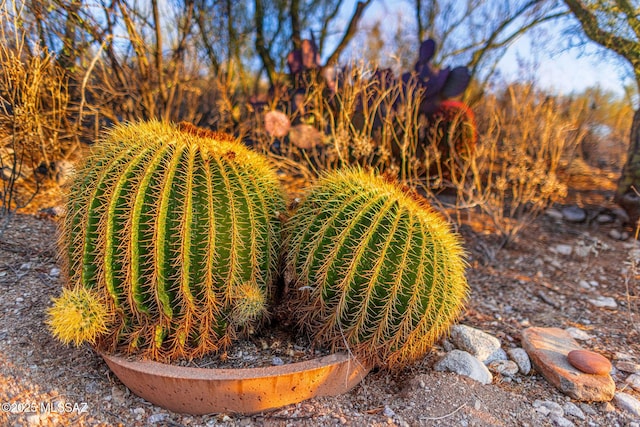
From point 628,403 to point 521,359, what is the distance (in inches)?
16.0

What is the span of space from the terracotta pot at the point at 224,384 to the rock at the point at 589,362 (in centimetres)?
98

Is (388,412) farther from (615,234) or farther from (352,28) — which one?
(352,28)

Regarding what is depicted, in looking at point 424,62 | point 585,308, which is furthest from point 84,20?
point 585,308

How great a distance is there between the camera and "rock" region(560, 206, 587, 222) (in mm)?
3869

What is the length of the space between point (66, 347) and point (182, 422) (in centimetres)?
63

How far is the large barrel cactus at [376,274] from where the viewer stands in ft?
5.54

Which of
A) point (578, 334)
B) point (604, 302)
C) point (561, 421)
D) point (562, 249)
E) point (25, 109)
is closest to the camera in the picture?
point (561, 421)

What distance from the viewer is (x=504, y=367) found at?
6.52ft

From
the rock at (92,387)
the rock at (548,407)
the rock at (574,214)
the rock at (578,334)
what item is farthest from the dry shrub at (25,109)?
the rock at (574,214)

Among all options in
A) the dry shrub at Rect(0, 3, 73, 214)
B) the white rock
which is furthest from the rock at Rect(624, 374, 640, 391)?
the dry shrub at Rect(0, 3, 73, 214)

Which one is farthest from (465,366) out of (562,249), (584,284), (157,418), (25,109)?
(25,109)

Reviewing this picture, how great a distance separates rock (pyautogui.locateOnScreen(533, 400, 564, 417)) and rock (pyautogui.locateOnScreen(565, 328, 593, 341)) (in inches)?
22.9

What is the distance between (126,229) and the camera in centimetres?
154

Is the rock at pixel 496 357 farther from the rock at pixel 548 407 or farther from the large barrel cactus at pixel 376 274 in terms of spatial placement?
the large barrel cactus at pixel 376 274
